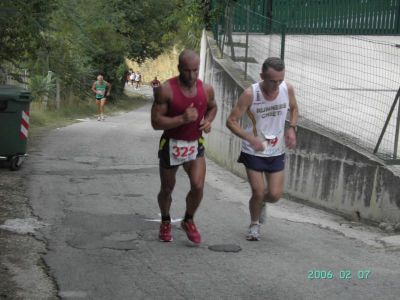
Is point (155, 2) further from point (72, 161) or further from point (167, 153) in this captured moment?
point (167, 153)

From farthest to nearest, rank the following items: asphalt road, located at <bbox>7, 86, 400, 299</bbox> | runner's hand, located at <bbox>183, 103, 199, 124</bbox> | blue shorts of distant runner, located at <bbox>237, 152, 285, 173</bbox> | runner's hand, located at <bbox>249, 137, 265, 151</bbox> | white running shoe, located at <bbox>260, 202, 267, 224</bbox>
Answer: white running shoe, located at <bbox>260, 202, 267, 224</bbox> < blue shorts of distant runner, located at <bbox>237, 152, 285, 173</bbox> < runner's hand, located at <bbox>249, 137, 265, 151</bbox> < runner's hand, located at <bbox>183, 103, 199, 124</bbox> < asphalt road, located at <bbox>7, 86, 400, 299</bbox>

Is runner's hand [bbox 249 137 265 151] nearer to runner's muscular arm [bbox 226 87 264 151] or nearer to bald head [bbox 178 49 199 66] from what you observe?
runner's muscular arm [bbox 226 87 264 151]

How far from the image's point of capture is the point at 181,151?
241 inches

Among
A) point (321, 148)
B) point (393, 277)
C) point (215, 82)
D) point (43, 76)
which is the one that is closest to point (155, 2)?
point (43, 76)

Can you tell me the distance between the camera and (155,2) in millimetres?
42906

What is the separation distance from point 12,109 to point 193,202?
551 cm

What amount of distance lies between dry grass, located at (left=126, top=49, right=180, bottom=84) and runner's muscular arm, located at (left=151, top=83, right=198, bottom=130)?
55111 mm

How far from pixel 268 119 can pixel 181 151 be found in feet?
3.10

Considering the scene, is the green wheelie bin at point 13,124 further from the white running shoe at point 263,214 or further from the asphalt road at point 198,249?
the white running shoe at point 263,214

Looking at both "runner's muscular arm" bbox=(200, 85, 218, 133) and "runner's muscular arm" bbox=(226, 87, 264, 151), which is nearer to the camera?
"runner's muscular arm" bbox=(200, 85, 218, 133)

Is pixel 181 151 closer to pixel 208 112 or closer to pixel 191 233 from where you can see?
pixel 208 112
